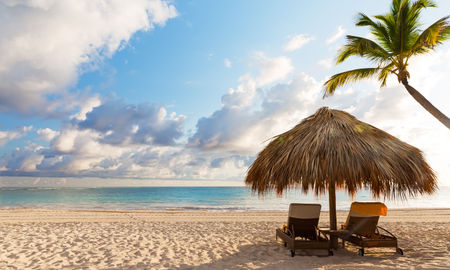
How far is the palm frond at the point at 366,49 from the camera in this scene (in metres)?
7.64

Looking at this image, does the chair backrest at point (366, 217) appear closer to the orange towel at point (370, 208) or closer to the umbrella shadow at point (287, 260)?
the orange towel at point (370, 208)

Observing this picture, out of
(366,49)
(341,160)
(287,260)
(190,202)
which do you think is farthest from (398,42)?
(190,202)

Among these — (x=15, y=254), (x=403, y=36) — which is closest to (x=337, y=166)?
(x=403, y=36)

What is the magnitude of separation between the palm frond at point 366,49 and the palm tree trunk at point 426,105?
2.99 ft

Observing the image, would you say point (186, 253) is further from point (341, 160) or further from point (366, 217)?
point (366, 217)

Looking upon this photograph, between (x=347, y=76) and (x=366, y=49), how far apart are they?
0.94m

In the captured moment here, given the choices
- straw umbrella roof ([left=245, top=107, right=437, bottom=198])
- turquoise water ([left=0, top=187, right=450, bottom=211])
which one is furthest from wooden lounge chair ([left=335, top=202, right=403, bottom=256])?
turquoise water ([left=0, top=187, right=450, bottom=211])

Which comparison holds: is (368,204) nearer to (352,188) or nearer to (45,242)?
(352,188)

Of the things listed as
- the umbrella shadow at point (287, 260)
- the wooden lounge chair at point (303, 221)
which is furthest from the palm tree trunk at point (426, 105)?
the wooden lounge chair at point (303, 221)

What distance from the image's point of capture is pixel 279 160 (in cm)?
552

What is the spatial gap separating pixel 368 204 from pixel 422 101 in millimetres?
3605

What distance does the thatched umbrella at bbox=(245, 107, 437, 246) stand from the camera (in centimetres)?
503

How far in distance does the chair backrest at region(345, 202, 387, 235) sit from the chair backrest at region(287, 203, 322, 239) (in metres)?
0.86

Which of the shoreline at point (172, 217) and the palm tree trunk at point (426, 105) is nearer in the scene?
the palm tree trunk at point (426, 105)
